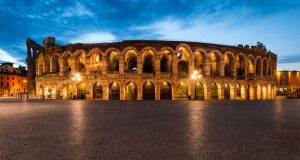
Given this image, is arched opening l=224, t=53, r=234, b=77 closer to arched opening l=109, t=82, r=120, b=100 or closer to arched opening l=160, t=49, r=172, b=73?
arched opening l=160, t=49, r=172, b=73

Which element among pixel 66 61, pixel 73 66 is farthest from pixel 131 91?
pixel 66 61

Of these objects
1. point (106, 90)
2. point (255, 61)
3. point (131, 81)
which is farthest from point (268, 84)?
point (106, 90)

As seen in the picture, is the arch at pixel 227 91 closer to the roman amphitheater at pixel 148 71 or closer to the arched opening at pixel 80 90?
the roman amphitheater at pixel 148 71

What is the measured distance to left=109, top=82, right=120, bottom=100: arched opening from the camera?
34.8 meters

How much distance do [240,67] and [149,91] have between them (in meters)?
19.1

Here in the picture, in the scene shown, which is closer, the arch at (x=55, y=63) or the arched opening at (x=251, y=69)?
the arch at (x=55, y=63)

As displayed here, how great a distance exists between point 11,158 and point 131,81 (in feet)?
96.1

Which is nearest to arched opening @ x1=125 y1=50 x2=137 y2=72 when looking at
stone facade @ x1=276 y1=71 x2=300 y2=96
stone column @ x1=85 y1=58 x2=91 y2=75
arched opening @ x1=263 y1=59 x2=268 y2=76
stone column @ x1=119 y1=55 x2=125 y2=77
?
stone column @ x1=119 y1=55 x2=125 y2=77

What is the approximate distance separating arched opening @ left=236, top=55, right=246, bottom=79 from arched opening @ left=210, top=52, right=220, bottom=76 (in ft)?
14.7

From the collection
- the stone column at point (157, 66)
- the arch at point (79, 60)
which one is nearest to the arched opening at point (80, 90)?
the arch at point (79, 60)

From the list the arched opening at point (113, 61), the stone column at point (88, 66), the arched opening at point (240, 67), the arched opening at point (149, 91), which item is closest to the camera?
the arched opening at point (149, 91)

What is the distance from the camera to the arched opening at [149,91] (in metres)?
34.3

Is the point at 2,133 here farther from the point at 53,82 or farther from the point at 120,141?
the point at 53,82

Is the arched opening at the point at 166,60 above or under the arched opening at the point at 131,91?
above
